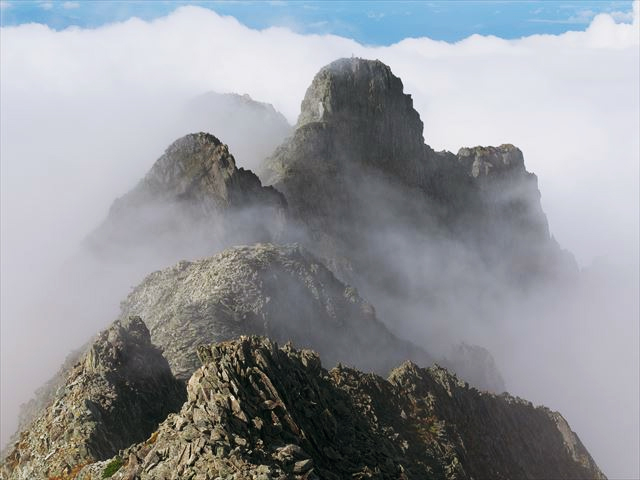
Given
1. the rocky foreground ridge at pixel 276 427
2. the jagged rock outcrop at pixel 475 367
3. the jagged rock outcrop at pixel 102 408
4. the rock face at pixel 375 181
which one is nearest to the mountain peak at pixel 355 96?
the rock face at pixel 375 181

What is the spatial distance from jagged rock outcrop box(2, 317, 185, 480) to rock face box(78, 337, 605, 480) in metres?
6.65

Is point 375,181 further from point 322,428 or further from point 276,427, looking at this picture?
point 276,427

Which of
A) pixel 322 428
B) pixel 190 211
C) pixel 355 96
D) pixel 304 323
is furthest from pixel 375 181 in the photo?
pixel 322 428

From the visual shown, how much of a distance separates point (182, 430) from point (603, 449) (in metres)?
172

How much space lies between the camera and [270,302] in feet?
240

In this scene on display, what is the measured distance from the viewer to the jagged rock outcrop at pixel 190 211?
105375mm

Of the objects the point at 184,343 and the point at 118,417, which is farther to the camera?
the point at 184,343

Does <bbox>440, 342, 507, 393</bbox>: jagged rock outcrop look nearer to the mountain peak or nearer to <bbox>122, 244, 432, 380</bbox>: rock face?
<bbox>122, 244, 432, 380</bbox>: rock face

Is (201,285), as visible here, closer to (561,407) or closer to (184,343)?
(184,343)

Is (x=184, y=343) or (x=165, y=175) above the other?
(x=165, y=175)

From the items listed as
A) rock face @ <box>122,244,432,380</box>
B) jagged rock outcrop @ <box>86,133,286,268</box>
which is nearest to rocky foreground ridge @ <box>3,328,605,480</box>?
rock face @ <box>122,244,432,380</box>

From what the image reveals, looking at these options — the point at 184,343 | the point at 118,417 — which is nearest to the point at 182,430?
the point at 118,417

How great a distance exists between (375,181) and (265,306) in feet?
297

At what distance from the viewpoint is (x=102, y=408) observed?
139 ft
